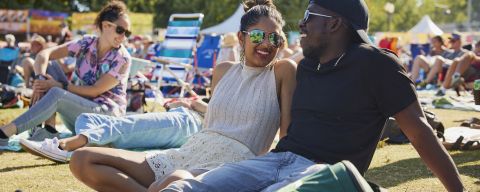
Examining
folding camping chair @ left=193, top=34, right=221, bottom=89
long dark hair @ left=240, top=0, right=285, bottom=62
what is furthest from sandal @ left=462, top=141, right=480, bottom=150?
folding camping chair @ left=193, top=34, right=221, bottom=89

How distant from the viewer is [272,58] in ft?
11.6

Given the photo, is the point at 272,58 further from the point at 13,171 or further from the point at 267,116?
the point at 13,171

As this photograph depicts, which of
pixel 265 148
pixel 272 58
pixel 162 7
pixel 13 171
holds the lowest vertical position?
pixel 162 7

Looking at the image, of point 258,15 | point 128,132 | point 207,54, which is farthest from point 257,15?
point 207,54

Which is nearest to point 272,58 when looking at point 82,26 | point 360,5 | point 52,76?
point 360,5

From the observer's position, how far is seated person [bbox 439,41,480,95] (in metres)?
13.9

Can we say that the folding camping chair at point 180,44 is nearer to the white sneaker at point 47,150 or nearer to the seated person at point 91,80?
the seated person at point 91,80

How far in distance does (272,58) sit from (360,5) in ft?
2.07

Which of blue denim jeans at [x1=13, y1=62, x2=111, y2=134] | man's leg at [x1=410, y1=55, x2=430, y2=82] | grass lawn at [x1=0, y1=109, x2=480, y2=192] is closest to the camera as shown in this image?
grass lawn at [x1=0, y1=109, x2=480, y2=192]

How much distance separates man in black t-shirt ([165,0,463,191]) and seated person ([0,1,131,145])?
11.1 ft

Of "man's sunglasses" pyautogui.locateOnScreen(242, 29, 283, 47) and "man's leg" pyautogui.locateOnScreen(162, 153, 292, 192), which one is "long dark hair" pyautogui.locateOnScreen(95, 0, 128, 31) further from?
"man's leg" pyautogui.locateOnScreen(162, 153, 292, 192)

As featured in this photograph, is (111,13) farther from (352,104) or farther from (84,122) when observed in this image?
(352,104)

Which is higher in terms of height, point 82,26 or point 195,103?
point 195,103

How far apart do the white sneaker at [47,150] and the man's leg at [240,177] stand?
110 inches
